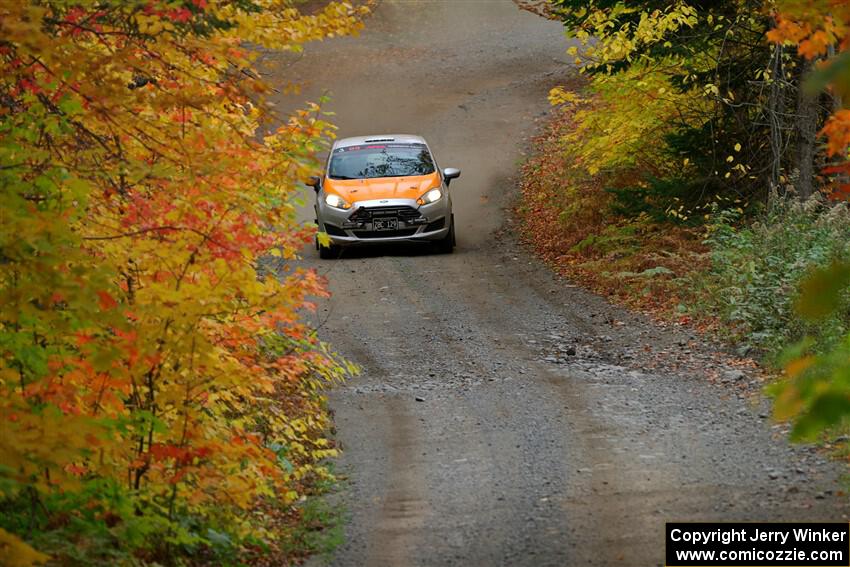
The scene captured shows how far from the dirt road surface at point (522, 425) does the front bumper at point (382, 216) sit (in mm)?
460

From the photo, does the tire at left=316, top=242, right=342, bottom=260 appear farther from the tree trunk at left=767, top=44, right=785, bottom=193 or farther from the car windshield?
the tree trunk at left=767, top=44, right=785, bottom=193

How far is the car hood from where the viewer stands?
18.3m

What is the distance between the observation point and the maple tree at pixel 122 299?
571cm

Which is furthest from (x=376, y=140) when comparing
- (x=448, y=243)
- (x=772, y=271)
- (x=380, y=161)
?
(x=772, y=271)

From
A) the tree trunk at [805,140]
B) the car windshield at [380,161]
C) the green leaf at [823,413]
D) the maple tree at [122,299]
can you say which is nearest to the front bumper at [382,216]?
the car windshield at [380,161]

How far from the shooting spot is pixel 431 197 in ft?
60.5

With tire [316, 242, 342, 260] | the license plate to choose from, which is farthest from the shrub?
tire [316, 242, 342, 260]

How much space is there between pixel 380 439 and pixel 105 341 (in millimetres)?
4223

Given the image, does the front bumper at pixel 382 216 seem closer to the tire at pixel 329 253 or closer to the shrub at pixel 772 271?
the tire at pixel 329 253

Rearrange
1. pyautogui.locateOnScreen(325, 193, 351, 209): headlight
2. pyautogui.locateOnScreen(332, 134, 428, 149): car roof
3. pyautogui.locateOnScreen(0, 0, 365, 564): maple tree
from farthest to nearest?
pyautogui.locateOnScreen(332, 134, 428, 149): car roof
pyautogui.locateOnScreen(325, 193, 351, 209): headlight
pyautogui.locateOnScreen(0, 0, 365, 564): maple tree

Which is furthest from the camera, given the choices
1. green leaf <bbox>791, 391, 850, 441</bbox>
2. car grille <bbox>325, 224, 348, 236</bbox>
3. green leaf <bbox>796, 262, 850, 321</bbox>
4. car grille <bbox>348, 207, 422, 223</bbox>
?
car grille <bbox>325, 224, 348, 236</bbox>

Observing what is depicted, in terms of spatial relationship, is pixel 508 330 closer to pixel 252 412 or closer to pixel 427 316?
pixel 427 316

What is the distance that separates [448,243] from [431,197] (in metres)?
1.16

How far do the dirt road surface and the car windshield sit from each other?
58.6 inches
